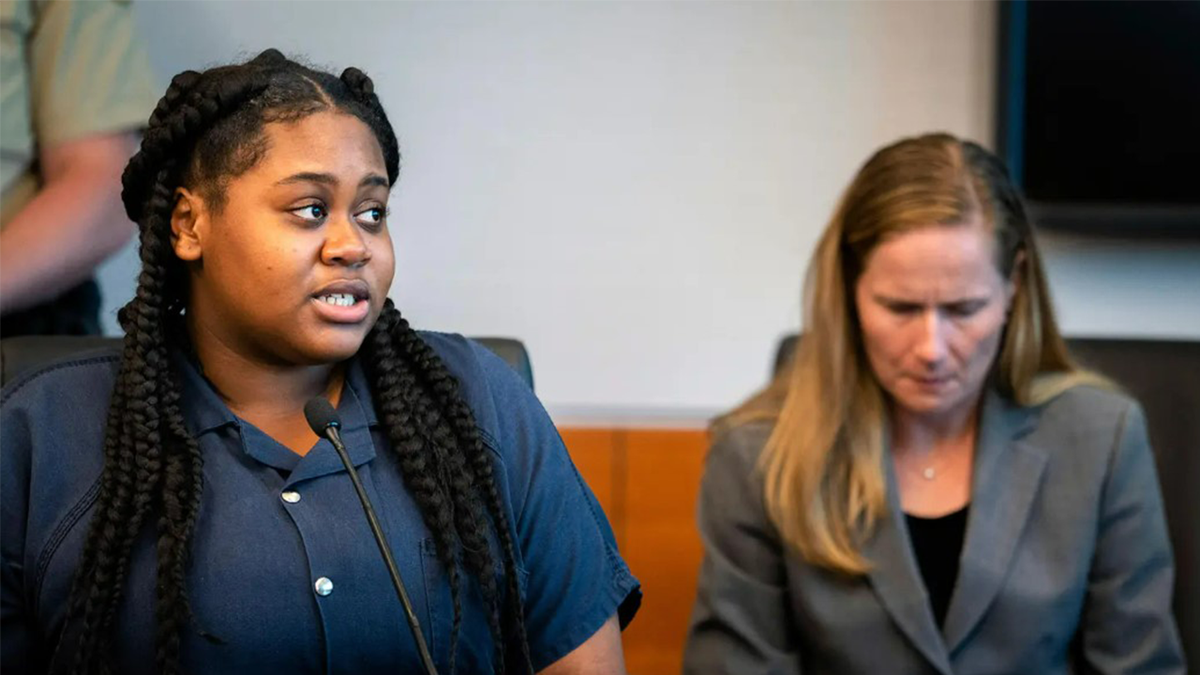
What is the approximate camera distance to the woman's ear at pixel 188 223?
3.83 feet

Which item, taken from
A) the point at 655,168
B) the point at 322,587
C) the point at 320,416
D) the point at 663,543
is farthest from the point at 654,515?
the point at 320,416

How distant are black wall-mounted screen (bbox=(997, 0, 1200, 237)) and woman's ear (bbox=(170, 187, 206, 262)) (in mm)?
1265

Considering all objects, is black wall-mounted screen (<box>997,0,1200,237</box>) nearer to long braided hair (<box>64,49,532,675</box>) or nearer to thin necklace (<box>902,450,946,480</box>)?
thin necklace (<box>902,450,946,480</box>)

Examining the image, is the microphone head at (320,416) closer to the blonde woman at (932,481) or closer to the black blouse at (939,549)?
the blonde woman at (932,481)

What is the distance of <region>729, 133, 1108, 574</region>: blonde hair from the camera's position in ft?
5.13

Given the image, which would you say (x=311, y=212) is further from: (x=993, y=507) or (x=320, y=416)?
(x=993, y=507)

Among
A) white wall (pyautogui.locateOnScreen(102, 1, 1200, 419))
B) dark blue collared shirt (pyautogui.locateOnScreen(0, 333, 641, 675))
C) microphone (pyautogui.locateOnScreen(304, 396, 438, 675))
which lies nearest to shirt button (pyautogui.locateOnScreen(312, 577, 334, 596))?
dark blue collared shirt (pyautogui.locateOnScreen(0, 333, 641, 675))

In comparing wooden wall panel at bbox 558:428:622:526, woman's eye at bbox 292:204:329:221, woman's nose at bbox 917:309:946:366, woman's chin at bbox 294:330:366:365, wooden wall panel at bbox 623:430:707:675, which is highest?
woman's eye at bbox 292:204:329:221

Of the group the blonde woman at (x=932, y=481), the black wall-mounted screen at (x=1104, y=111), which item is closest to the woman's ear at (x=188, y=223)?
the blonde woman at (x=932, y=481)

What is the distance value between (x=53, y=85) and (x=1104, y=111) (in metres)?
1.42

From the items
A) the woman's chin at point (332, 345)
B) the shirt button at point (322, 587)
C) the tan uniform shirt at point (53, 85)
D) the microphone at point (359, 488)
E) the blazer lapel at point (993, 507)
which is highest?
the tan uniform shirt at point (53, 85)

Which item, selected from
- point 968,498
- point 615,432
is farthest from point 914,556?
point 615,432

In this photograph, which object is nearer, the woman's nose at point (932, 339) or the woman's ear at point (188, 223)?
the woman's ear at point (188, 223)

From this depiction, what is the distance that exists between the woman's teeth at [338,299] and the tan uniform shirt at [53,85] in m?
0.63
